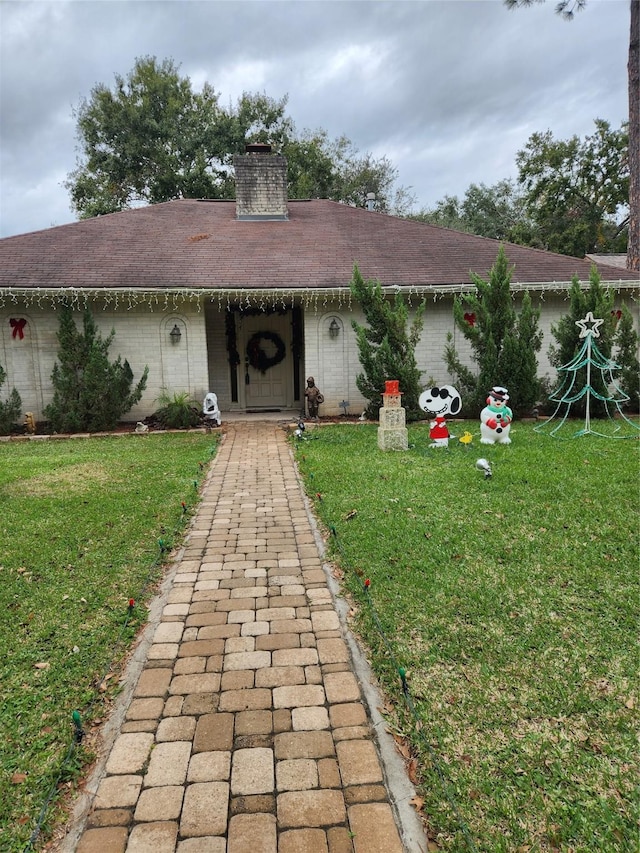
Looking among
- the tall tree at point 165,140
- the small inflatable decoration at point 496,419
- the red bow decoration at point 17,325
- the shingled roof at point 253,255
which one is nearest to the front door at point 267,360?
the shingled roof at point 253,255

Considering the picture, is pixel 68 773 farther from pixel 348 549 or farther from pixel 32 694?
pixel 348 549

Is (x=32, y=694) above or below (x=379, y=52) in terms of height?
below

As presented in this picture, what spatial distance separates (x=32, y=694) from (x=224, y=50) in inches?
713

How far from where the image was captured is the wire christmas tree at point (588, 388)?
872 cm

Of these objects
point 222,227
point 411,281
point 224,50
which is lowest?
point 411,281

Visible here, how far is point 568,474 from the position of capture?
6168mm

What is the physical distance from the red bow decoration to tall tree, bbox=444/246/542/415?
28.7ft

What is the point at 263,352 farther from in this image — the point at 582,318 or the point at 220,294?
the point at 582,318

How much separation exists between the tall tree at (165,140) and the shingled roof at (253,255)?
484 inches

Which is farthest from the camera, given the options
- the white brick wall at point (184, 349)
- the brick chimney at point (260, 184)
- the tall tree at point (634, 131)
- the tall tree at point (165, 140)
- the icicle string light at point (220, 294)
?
the tall tree at point (165, 140)

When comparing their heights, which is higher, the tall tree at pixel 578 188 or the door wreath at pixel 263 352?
the tall tree at pixel 578 188

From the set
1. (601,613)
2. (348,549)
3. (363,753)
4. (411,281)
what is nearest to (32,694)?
(363,753)

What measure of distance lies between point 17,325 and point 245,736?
1047 centimetres

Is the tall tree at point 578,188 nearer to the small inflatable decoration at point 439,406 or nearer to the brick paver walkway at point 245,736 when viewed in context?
the small inflatable decoration at point 439,406
